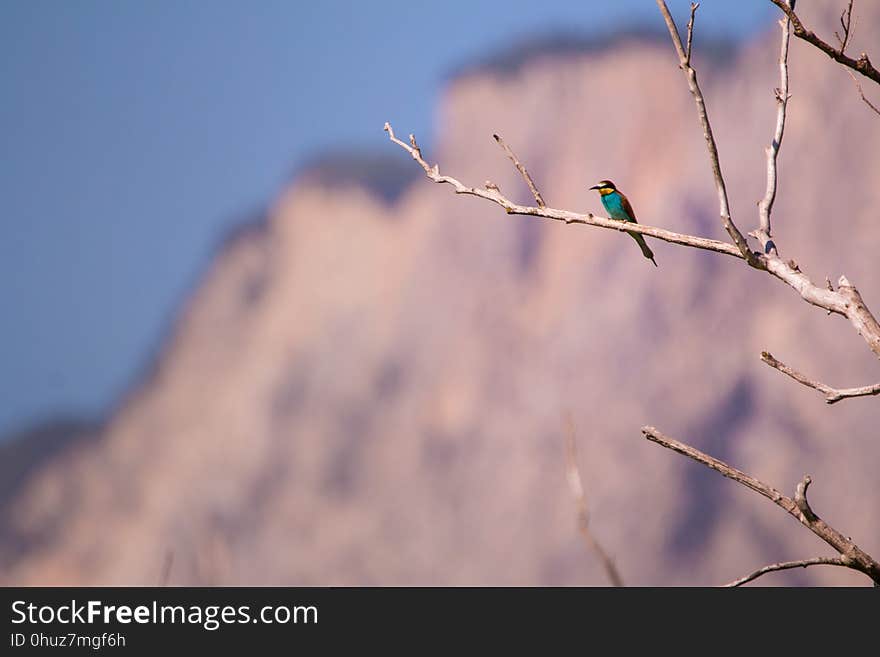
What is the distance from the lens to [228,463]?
1752 centimetres

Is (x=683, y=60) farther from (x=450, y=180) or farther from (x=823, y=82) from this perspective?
(x=823, y=82)

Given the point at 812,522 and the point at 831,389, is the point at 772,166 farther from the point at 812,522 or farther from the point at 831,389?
the point at 812,522

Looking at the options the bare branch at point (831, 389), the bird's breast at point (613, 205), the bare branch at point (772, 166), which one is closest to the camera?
the bare branch at point (831, 389)

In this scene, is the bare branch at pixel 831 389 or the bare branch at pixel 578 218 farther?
the bare branch at pixel 578 218

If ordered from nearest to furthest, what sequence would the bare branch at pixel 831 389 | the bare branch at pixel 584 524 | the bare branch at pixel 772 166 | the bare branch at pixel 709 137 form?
the bare branch at pixel 584 524, the bare branch at pixel 831 389, the bare branch at pixel 709 137, the bare branch at pixel 772 166

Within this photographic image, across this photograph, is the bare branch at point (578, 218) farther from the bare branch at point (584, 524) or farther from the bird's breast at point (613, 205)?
the bird's breast at point (613, 205)

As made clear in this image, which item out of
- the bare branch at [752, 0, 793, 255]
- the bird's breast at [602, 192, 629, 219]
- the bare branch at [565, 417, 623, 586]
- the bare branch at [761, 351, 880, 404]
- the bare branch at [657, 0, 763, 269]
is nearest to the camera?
the bare branch at [565, 417, 623, 586]

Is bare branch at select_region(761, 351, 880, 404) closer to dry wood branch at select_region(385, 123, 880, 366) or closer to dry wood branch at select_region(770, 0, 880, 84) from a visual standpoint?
dry wood branch at select_region(385, 123, 880, 366)

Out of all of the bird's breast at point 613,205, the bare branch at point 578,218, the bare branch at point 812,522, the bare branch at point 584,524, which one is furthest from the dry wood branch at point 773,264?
the bird's breast at point 613,205

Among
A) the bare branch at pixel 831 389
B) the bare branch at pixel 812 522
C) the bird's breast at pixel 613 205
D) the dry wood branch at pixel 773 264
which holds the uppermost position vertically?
the bird's breast at pixel 613 205

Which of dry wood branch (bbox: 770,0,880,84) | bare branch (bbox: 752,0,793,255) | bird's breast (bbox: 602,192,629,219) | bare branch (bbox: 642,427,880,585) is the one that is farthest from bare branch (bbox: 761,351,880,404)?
bird's breast (bbox: 602,192,629,219)

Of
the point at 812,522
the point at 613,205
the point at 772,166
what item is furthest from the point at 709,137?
the point at 613,205

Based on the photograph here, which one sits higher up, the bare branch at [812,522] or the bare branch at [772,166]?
the bare branch at [772,166]

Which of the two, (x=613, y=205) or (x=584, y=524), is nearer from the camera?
(x=584, y=524)
